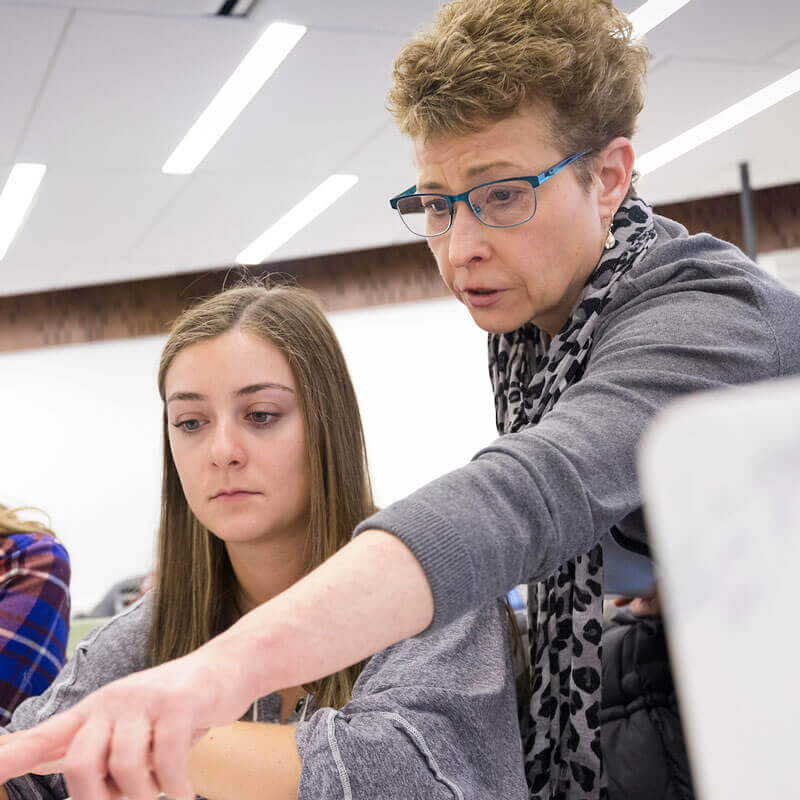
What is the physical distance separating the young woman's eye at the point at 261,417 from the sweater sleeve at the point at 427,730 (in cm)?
34

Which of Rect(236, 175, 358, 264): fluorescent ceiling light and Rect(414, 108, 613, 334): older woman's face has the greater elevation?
Rect(236, 175, 358, 264): fluorescent ceiling light

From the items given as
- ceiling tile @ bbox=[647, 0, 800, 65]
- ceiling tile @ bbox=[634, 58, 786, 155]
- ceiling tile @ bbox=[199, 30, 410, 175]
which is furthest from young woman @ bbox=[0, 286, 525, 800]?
ceiling tile @ bbox=[634, 58, 786, 155]

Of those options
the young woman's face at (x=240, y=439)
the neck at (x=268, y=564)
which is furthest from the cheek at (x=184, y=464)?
the neck at (x=268, y=564)

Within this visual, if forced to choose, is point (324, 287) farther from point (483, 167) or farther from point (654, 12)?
point (483, 167)

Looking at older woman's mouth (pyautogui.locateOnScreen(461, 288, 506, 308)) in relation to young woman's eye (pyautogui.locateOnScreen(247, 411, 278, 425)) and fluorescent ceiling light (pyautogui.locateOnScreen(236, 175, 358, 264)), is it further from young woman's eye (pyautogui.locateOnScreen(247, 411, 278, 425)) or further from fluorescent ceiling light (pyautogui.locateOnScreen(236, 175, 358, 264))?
fluorescent ceiling light (pyautogui.locateOnScreen(236, 175, 358, 264))

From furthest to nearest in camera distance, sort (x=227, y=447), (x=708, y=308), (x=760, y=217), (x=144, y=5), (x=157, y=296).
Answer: (x=157, y=296)
(x=760, y=217)
(x=144, y=5)
(x=227, y=447)
(x=708, y=308)

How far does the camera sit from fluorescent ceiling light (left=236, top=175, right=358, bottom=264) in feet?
17.3

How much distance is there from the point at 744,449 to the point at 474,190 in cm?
78

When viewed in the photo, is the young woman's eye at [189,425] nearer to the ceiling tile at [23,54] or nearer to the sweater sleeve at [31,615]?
the sweater sleeve at [31,615]

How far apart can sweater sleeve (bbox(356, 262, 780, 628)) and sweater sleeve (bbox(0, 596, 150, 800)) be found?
0.80m

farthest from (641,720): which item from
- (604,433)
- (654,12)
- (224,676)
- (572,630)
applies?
(654,12)

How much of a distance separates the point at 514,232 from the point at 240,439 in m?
0.46

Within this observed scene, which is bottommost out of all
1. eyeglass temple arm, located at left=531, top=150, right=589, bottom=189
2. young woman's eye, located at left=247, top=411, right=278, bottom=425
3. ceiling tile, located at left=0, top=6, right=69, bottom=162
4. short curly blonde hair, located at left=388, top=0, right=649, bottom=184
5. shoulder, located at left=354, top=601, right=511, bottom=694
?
shoulder, located at left=354, top=601, right=511, bottom=694

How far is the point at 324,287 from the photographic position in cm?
732
